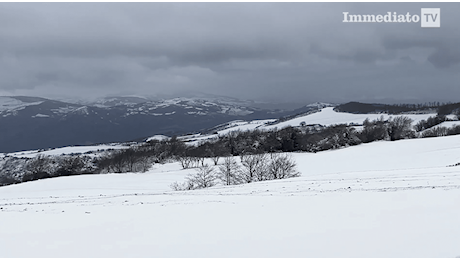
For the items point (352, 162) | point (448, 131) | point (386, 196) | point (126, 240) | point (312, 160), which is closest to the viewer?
point (126, 240)

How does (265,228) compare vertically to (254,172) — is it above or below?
above

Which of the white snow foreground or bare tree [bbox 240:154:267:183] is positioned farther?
bare tree [bbox 240:154:267:183]

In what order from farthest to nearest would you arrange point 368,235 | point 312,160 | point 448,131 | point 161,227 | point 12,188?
point 448,131
point 312,160
point 12,188
point 161,227
point 368,235

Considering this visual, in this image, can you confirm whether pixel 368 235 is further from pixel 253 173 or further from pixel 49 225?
pixel 253 173

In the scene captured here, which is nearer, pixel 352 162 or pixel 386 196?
pixel 386 196

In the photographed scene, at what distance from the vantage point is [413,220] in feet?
33.5

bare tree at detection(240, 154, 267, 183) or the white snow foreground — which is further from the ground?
the white snow foreground

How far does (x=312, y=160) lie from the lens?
61219 mm

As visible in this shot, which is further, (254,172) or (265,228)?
(254,172)

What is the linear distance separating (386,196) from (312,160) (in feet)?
157

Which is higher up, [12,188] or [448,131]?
[448,131]

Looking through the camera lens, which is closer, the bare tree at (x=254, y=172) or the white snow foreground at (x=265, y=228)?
the white snow foreground at (x=265, y=228)

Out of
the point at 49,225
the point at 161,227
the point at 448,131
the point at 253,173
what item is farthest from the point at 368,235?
the point at 448,131

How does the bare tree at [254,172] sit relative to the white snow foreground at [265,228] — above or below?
below
